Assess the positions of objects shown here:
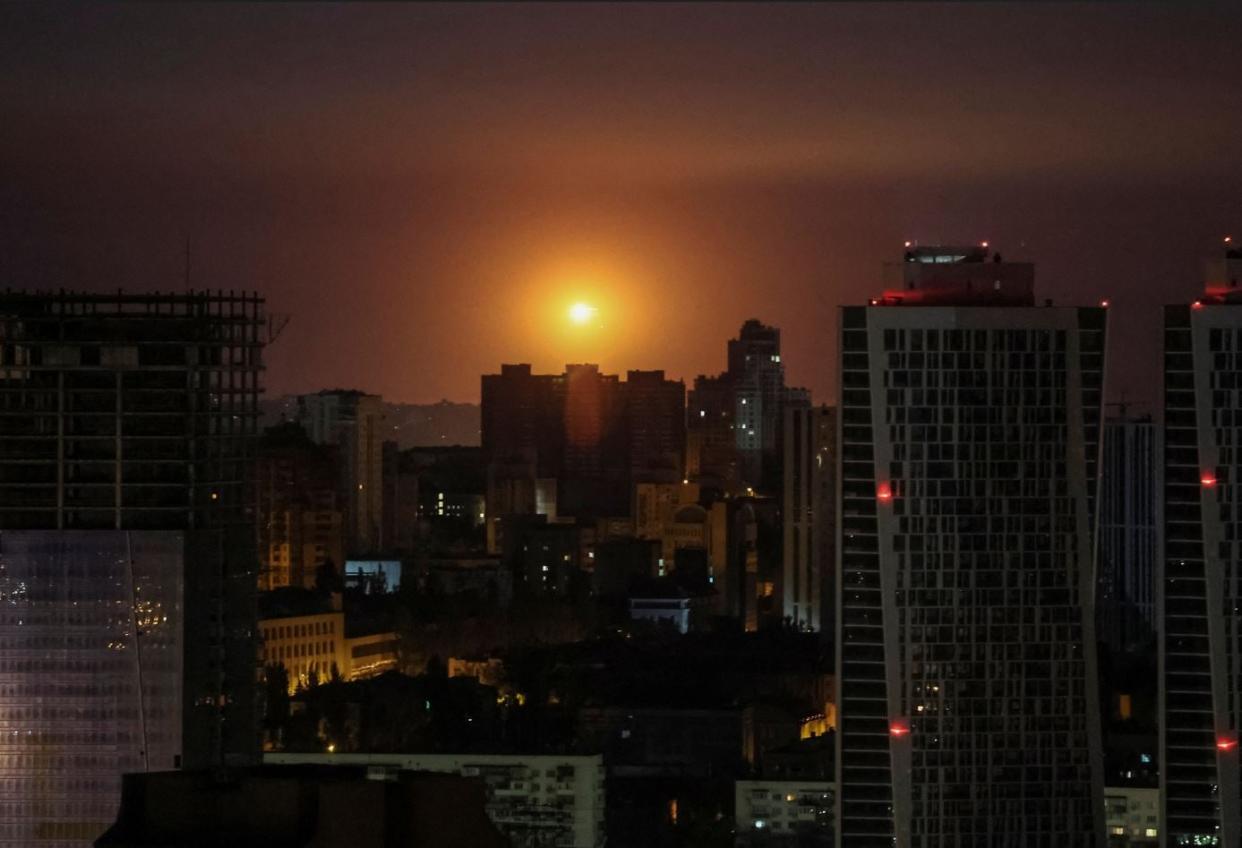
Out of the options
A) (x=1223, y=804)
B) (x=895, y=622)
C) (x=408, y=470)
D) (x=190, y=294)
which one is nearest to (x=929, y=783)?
(x=895, y=622)

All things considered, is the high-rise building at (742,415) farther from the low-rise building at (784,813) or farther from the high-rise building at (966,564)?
the high-rise building at (966,564)

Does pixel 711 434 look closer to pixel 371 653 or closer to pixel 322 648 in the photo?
pixel 371 653

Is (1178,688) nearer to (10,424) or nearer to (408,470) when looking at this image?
(10,424)

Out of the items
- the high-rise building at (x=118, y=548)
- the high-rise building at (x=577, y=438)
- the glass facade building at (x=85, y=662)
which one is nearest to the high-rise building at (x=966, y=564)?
the high-rise building at (x=118, y=548)

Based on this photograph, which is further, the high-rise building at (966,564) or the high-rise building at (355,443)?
the high-rise building at (355,443)

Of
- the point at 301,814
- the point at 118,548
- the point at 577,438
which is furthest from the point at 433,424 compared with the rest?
the point at 301,814

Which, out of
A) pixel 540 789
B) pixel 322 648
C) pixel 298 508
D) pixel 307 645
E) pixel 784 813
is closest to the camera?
pixel 540 789
